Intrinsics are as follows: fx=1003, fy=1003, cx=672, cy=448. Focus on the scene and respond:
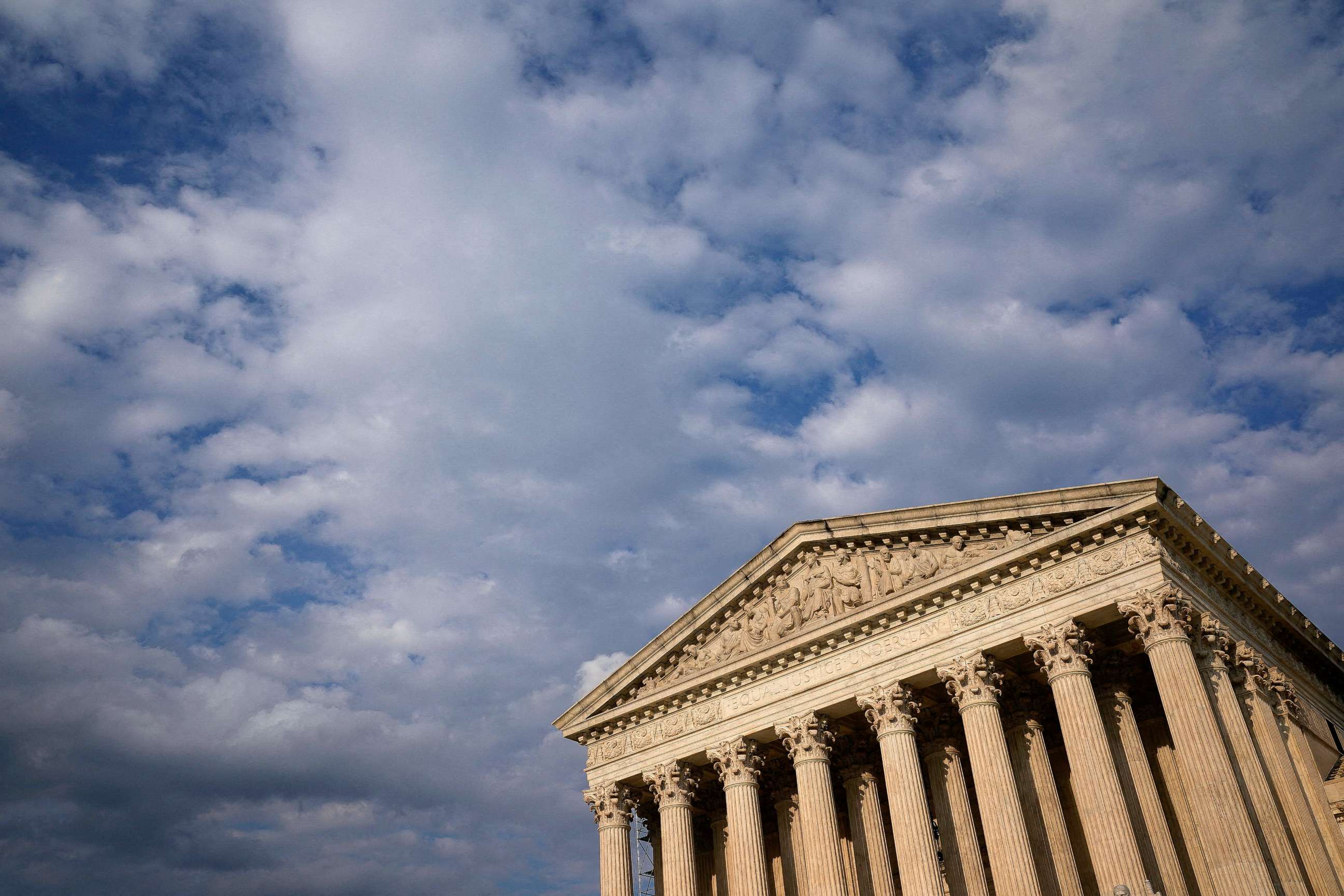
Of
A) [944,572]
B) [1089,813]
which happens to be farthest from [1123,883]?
[944,572]

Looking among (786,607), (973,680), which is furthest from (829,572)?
(973,680)

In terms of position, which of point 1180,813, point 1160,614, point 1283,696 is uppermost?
point 1160,614

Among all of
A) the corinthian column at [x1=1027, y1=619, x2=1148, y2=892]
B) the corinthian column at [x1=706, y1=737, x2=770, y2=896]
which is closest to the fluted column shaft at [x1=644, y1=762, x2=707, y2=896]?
the corinthian column at [x1=706, y1=737, x2=770, y2=896]

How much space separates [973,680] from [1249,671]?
7.25 meters

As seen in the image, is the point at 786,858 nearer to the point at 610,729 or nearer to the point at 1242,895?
the point at 610,729

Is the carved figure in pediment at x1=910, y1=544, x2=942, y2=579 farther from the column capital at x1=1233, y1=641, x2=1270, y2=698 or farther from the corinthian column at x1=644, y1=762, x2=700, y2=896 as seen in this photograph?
the corinthian column at x1=644, y1=762, x2=700, y2=896

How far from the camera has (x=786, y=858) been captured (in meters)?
34.4

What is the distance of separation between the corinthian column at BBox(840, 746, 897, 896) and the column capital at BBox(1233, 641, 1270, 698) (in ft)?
38.0

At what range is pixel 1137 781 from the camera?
26812mm

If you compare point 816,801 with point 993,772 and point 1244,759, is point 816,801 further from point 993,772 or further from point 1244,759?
point 1244,759

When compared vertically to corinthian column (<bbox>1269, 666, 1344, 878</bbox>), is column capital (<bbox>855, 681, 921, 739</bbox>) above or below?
above

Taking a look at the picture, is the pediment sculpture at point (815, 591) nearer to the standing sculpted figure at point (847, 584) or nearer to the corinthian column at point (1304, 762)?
the standing sculpted figure at point (847, 584)

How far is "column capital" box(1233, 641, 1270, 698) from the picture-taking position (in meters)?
26.6

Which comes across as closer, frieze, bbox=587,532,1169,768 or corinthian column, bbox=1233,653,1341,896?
corinthian column, bbox=1233,653,1341,896
